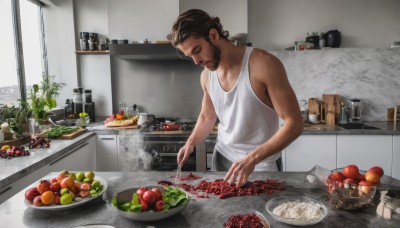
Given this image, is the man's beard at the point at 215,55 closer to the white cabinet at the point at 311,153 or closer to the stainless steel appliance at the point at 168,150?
the stainless steel appliance at the point at 168,150

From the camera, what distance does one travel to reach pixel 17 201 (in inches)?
51.5

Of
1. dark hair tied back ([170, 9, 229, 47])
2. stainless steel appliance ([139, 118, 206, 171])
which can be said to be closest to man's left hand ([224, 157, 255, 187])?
dark hair tied back ([170, 9, 229, 47])

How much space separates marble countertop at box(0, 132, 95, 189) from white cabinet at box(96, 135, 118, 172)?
411 millimetres

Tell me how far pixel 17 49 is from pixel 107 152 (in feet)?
4.38

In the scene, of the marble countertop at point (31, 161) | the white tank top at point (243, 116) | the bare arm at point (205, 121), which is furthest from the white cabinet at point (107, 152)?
the white tank top at point (243, 116)

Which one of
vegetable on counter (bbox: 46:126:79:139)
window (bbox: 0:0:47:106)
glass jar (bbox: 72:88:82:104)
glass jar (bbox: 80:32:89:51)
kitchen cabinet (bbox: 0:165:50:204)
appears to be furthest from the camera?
glass jar (bbox: 80:32:89:51)

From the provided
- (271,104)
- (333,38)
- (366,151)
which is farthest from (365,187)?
(333,38)

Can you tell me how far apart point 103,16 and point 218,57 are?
8.62 feet

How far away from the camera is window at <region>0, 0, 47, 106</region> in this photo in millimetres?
3018

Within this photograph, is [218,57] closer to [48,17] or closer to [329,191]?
[329,191]

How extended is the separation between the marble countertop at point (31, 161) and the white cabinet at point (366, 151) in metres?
2.36

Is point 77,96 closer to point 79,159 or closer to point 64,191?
point 79,159

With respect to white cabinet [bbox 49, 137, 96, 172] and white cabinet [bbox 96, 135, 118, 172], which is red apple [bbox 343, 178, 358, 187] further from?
white cabinet [bbox 96, 135, 118, 172]

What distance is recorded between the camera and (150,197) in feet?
3.72
